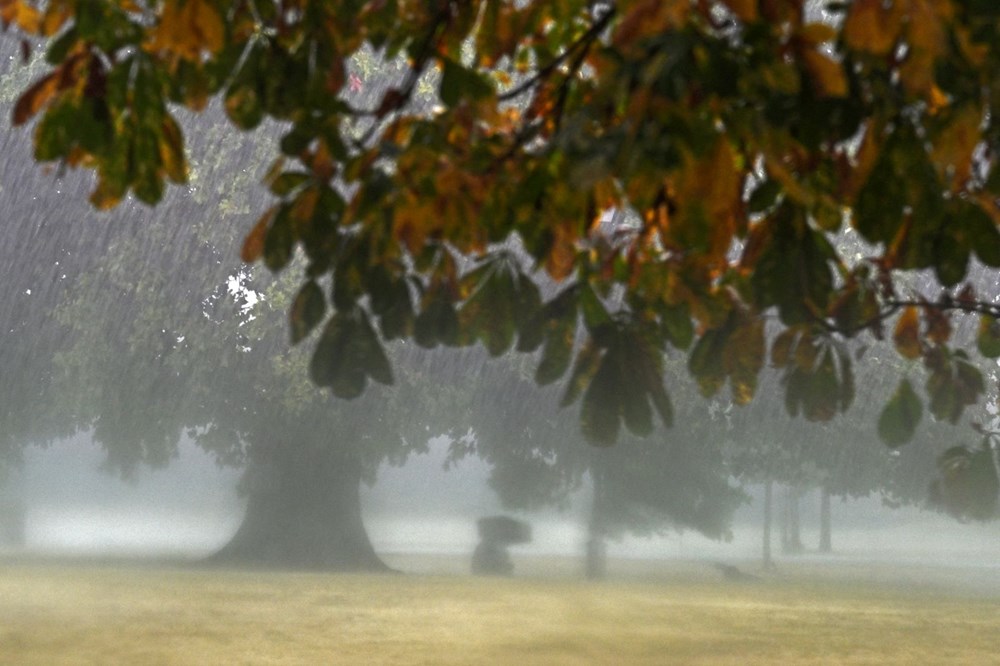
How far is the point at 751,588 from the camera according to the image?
33.0 metres

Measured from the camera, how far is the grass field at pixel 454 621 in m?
17.5

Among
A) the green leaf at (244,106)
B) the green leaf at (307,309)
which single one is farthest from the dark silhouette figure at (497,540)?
the green leaf at (244,106)

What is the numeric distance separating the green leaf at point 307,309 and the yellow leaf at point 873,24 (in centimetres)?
146

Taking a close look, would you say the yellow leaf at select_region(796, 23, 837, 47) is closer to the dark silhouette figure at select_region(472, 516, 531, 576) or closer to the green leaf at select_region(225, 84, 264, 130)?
the green leaf at select_region(225, 84, 264, 130)

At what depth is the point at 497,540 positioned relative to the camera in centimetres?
3481

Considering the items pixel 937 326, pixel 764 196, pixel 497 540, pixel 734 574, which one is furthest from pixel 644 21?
pixel 734 574

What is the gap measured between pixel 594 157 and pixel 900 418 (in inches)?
101

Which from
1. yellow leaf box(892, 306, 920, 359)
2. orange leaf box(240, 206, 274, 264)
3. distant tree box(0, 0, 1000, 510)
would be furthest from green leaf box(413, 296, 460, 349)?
yellow leaf box(892, 306, 920, 359)

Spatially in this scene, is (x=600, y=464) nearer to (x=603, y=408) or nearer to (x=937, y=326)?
(x=937, y=326)

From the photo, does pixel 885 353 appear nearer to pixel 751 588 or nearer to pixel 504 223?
pixel 751 588

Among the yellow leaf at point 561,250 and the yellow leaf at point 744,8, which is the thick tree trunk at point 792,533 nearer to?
the yellow leaf at point 561,250

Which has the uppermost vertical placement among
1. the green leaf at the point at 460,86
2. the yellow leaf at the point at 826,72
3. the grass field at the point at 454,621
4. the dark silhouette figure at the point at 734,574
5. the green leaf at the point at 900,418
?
the green leaf at the point at 460,86

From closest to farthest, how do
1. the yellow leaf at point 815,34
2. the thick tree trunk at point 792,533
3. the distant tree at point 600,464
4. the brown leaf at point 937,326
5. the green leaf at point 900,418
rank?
the yellow leaf at point 815,34 → the green leaf at point 900,418 → the brown leaf at point 937,326 → the distant tree at point 600,464 → the thick tree trunk at point 792,533

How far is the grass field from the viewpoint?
17469 mm
